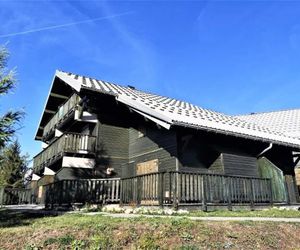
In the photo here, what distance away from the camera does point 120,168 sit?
17766 mm

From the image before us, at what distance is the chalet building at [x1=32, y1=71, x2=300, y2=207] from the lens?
45.1 ft

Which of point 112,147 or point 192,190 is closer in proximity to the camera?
point 192,190

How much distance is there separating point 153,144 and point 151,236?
9.60m

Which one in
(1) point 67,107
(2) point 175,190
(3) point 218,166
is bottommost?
(2) point 175,190

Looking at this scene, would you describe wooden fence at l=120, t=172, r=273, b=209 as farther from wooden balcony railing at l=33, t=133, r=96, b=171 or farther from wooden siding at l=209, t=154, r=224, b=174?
wooden balcony railing at l=33, t=133, r=96, b=171

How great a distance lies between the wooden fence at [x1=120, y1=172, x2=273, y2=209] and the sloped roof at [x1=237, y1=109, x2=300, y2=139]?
57.1ft

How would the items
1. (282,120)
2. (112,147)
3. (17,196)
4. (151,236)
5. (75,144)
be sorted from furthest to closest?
1. (282,120)
2. (17,196)
3. (112,147)
4. (75,144)
5. (151,236)

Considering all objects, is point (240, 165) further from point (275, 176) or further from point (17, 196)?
point (17, 196)

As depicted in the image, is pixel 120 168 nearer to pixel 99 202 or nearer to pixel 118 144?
pixel 118 144

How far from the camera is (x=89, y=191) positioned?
1364 cm

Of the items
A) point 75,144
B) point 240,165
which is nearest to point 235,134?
point 240,165

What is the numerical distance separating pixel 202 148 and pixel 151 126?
3.08 metres

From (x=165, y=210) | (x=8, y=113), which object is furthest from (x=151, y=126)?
(x=8, y=113)

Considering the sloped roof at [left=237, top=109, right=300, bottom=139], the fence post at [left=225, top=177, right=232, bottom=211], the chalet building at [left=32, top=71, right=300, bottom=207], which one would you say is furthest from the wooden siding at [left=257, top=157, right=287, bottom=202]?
the sloped roof at [left=237, top=109, right=300, bottom=139]
